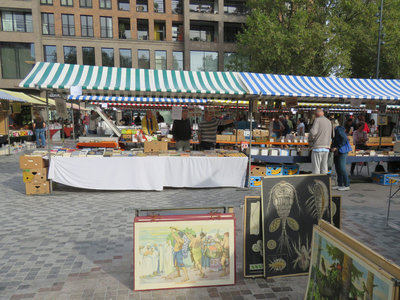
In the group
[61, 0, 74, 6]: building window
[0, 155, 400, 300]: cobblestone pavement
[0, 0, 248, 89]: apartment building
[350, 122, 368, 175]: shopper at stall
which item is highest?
[61, 0, 74, 6]: building window

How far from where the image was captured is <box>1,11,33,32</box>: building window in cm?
2931

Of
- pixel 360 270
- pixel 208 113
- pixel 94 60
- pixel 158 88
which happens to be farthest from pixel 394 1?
pixel 94 60

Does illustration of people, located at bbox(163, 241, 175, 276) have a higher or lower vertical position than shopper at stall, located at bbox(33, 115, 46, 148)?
lower

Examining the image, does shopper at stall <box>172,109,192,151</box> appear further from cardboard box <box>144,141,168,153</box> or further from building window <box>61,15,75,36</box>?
building window <box>61,15,75,36</box>

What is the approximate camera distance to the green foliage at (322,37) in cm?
1928

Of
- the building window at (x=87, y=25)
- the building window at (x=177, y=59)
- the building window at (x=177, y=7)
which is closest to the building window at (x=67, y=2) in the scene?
the building window at (x=87, y=25)

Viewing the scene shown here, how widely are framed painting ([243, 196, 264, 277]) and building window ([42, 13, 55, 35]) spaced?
3517 cm

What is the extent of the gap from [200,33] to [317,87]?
27774 mm

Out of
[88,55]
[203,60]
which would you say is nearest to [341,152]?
[203,60]

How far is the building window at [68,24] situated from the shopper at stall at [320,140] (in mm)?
31988

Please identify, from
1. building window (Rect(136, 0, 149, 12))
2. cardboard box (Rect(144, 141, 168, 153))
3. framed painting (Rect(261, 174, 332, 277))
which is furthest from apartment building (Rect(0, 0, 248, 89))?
framed painting (Rect(261, 174, 332, 277))

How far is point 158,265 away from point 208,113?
666 cm

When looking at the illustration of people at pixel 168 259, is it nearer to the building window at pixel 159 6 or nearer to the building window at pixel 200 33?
the building window at pixel 200 33

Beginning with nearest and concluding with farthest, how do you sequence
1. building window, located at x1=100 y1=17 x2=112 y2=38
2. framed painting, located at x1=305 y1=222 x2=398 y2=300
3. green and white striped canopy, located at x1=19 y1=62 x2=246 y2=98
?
framed painting, located at x1=305 y1=222 x2=398 y2=300 < green and white striped canopy, located at x1=19 y1=62 x2=246 y2=98 < building window, located at x1=100 y1=17 x2=112 y2=38
